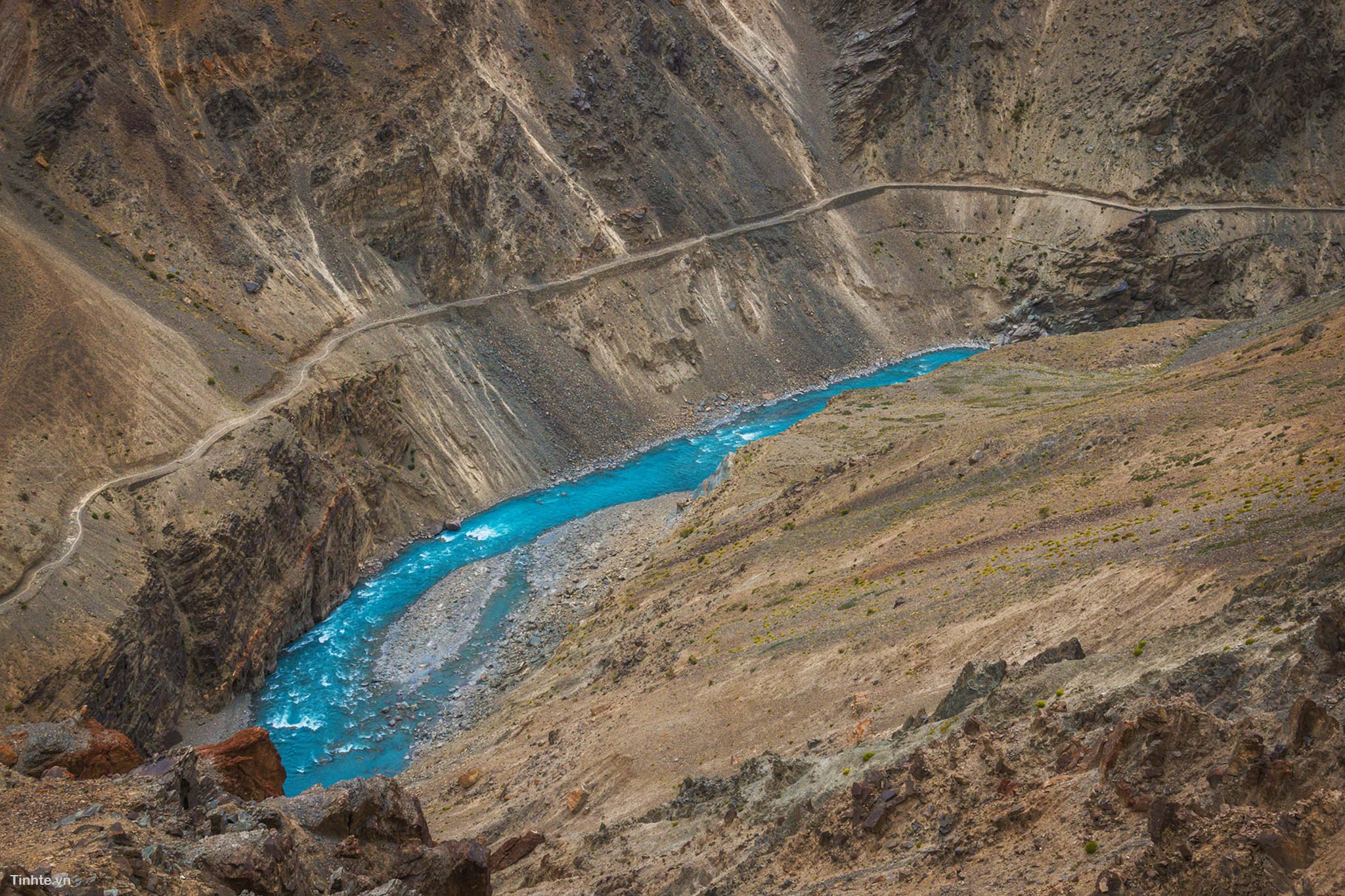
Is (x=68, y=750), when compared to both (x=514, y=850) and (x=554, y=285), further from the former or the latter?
(x=554, y=285)

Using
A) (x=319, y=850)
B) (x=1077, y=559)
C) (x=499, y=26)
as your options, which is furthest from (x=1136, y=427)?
(x=499, y=26)

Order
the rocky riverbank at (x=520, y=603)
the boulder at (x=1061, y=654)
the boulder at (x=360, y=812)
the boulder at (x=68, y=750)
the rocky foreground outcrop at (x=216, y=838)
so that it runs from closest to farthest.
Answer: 1. the rocky foreground outcrop at (x=216, y=838)
2. the boulder at (x=360, y=812)
3. the boulder at (x=1061, y=654)
4. the boulder at (x=68, y=750)
5. the rocky riverbank at (x=520, y=603)

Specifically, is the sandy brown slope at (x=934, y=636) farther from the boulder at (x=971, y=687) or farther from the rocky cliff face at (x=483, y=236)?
the rocky cliff face at (x=483, y=236)

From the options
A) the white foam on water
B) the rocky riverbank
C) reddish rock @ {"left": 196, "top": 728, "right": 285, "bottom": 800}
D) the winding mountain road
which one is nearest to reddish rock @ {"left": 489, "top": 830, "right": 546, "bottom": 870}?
reddish rock @ {"left": 196, "top": 728, "right": 285, "bottom": 800}

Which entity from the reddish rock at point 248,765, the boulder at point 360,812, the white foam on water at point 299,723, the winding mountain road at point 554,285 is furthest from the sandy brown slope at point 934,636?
the winding mountain road at point 554,285

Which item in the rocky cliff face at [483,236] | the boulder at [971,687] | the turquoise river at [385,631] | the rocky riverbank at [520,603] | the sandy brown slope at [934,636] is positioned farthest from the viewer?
the rocky cliff face at [483,236]

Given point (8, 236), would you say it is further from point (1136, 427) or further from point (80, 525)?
point (1136, 427)
